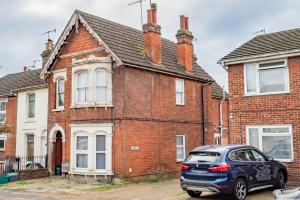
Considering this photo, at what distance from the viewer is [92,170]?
20.6 metres

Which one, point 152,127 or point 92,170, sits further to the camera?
point 152,127

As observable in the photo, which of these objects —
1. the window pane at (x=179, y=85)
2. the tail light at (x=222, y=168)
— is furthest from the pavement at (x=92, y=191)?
the window pane at (x=179, y=85)

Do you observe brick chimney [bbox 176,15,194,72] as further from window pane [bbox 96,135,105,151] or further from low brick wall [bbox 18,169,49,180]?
low brick wall [bbox 18,169,49,180]

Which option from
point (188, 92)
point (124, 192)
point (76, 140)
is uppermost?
point (188, 92)

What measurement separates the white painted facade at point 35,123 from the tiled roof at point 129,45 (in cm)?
728

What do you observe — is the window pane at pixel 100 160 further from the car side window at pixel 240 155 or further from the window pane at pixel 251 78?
the car side window at pixel 240 155

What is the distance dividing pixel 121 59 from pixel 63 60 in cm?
522

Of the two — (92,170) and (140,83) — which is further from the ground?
(140,83)

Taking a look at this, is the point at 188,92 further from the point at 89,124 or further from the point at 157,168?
the point at 89,124

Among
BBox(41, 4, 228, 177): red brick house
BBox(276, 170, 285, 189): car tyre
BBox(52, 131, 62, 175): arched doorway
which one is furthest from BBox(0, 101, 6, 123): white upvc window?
BBox(276, 170, 285, 189): car tyre

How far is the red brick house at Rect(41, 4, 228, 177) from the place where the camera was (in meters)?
20.6

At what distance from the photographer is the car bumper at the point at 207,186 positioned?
1272 centimetres

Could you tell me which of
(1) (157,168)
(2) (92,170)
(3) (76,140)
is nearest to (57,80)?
(3) (76,140)

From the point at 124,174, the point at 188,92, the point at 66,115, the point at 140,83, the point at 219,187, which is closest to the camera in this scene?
the point at 219,187
